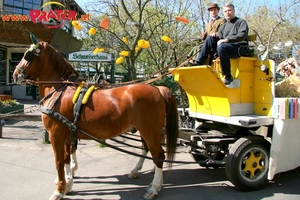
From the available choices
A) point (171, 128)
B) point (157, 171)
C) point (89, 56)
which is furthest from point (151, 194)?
point (89, 56)

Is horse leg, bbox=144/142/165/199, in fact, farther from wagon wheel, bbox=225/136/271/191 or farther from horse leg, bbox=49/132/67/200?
horse leg, bbox=49/132/67/200

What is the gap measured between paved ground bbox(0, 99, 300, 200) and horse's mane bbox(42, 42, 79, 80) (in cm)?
180

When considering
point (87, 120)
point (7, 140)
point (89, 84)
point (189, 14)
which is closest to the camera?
point (87, 120)

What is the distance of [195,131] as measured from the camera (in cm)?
502

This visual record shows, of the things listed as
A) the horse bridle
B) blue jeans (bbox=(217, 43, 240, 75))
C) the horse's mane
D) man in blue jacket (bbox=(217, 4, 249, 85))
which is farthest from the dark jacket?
the horse bridle

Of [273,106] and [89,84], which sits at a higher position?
[89,84]

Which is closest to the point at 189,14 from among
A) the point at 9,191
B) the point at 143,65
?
the point at 143,65

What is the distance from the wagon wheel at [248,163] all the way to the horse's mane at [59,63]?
8.96ft

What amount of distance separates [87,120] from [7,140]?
4.68 metres

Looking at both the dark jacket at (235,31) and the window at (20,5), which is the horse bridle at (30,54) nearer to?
the dark jacket at (235,31)

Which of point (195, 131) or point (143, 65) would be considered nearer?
point (195, 131)

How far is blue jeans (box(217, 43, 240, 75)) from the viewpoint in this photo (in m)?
4.10

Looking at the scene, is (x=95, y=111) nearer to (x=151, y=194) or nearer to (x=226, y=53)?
(x=151, y=194)

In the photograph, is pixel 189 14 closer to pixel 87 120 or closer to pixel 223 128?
pixel 223 128
